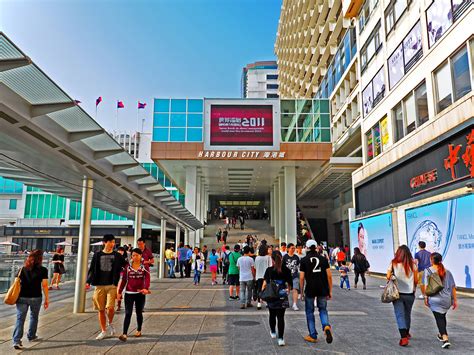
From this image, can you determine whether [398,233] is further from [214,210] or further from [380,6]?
[214,210]

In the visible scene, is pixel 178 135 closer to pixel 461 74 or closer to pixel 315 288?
pixel 461 74

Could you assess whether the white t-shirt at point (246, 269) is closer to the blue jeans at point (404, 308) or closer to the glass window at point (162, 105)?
the blue jeans at point (404, 308)

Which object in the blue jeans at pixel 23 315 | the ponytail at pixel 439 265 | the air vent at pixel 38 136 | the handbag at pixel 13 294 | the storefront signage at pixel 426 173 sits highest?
the storefront signage at pixel 426 173

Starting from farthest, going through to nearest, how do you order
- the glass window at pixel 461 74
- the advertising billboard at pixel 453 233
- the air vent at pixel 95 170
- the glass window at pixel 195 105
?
the glass window at pixel 195 105 < the glass window at pixel 461 74 < the advertising billboard at pixel 453 233 < the air vent at pixel 95 170

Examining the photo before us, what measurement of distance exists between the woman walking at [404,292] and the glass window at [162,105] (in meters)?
27.8

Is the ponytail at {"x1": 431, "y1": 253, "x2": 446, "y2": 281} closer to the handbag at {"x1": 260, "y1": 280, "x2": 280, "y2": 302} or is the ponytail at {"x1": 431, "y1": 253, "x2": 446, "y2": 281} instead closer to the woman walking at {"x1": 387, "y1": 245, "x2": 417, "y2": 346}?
the woman walking at {"x1": 387, "y1": 245, "x2": 417, "y2": 346}

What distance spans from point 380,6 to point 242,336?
21.7 meters

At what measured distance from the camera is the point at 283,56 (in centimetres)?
7125

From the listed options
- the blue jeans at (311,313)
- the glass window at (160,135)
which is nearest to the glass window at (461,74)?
the blue jeans at (311,313)

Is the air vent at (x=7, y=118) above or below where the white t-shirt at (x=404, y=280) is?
above

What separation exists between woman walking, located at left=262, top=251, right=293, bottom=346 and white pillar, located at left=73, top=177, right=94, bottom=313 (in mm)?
5086

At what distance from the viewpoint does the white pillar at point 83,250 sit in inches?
364

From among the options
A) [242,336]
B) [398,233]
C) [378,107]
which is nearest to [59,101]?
[242,336]

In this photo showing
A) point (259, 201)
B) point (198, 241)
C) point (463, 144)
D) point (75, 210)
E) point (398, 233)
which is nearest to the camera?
point (463, 144)
